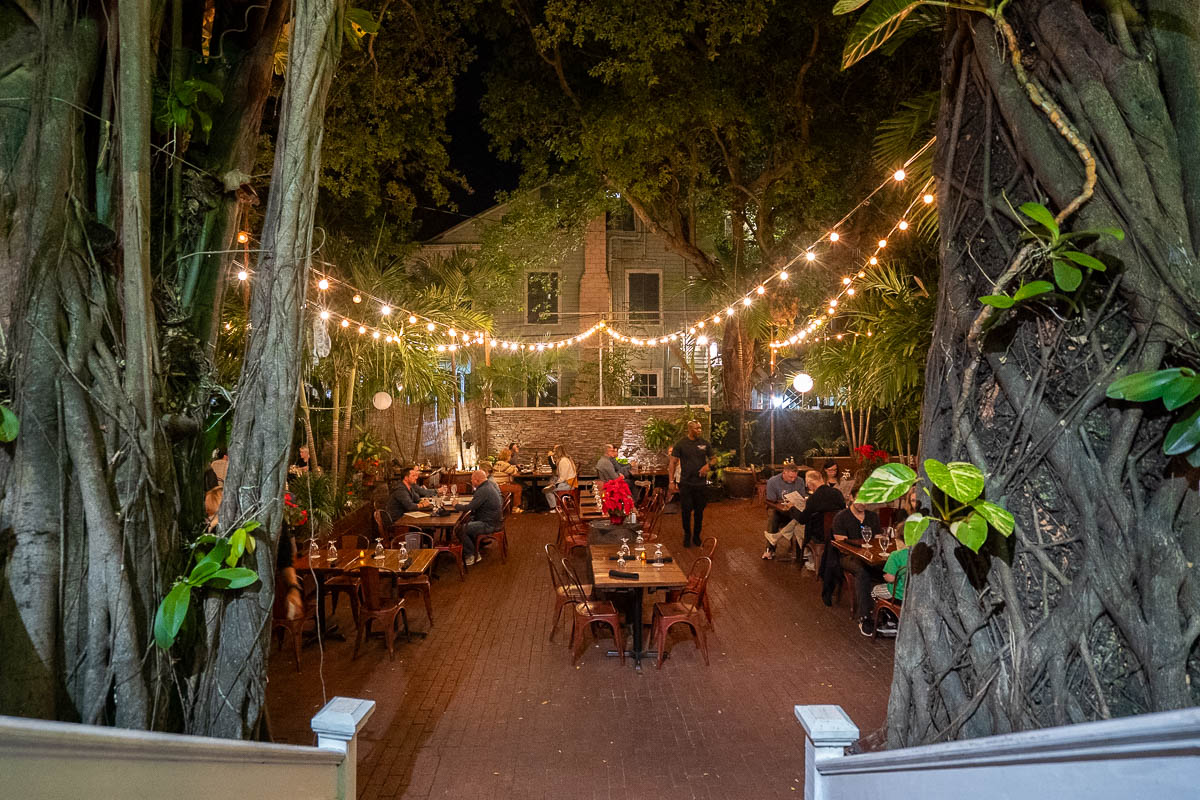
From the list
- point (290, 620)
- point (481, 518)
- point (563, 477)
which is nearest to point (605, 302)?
point (563, 477)

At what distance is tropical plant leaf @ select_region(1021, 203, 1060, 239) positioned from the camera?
2.26m

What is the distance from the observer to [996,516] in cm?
229

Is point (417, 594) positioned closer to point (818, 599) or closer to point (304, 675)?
point (304, 675)

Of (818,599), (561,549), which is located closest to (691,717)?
(818,599)

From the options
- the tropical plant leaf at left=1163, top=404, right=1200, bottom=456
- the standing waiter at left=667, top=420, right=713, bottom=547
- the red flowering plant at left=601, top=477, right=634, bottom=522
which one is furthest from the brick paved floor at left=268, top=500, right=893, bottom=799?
the tropical plant leaf at left=1163, top=404, right=1200, bottom=456

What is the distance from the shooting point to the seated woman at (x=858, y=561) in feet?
21.8

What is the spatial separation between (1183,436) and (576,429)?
1422 centimetres

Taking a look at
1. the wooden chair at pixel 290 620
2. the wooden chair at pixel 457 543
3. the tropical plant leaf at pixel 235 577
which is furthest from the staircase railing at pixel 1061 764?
the wooden chair at pixel 457 543

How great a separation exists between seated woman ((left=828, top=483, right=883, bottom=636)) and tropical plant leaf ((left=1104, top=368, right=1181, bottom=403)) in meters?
→ 4.58

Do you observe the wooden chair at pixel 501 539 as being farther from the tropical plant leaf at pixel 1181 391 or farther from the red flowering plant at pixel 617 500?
the tropical plant leaf at pixel 1181 391

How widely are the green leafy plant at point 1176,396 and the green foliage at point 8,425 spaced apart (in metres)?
2.85

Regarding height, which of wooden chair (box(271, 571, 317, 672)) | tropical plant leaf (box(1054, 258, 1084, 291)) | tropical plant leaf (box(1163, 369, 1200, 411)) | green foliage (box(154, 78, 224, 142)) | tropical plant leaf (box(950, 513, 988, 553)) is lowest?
wooden chair (box(271, 571, 317, 672))

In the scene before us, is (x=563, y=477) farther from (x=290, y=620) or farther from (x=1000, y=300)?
(x=1000, y=300)

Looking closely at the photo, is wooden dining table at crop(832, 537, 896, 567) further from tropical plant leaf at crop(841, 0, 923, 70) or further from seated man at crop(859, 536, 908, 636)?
tropical plant leaf at crop(841, 0, 923, 70)
